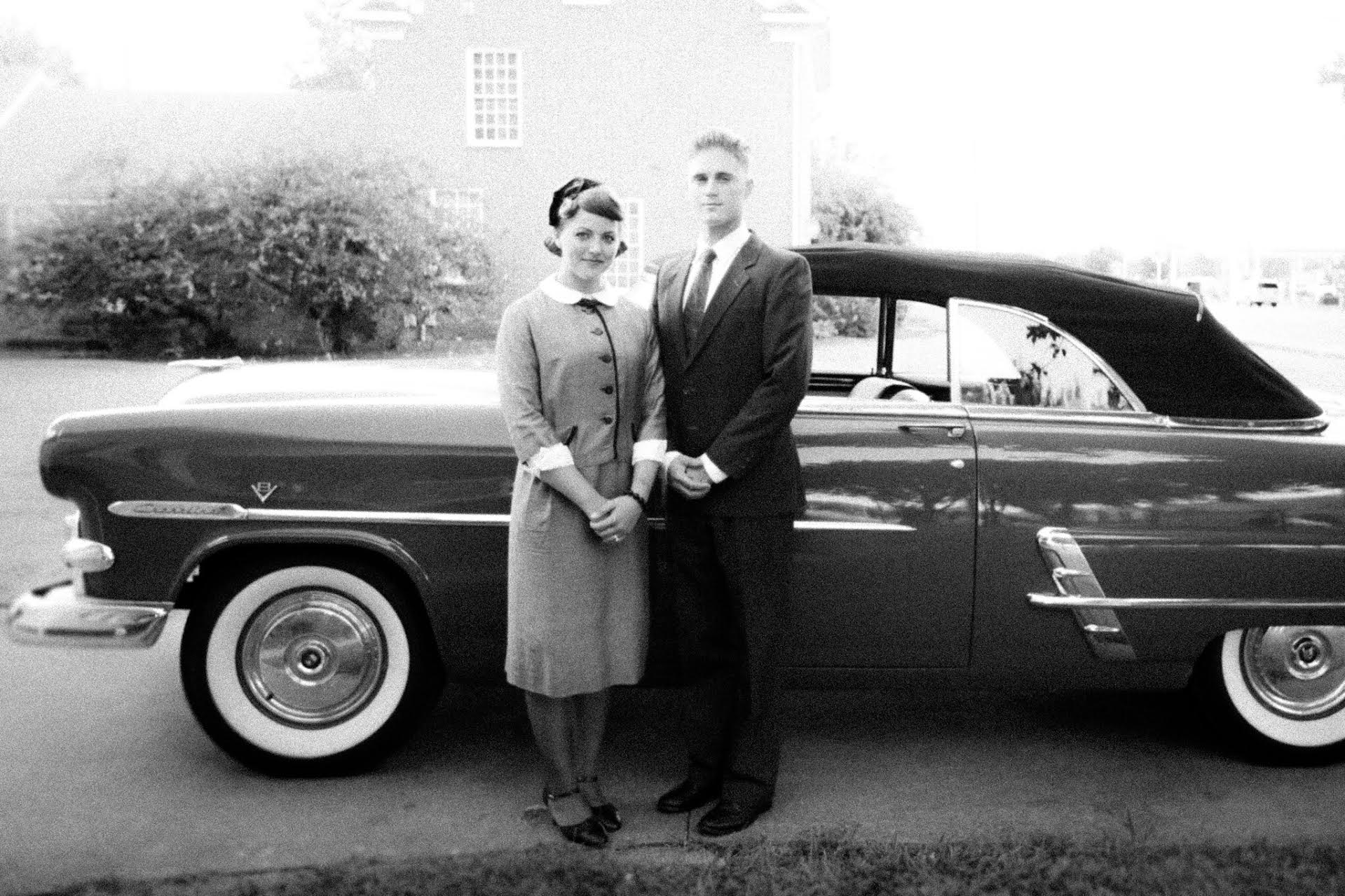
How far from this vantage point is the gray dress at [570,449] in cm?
350

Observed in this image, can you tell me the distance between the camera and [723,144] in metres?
3.56

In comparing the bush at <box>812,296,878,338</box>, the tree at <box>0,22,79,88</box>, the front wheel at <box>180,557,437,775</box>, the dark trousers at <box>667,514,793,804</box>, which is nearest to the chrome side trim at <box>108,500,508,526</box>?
the front wheel at <box>180,557,437,775</box>

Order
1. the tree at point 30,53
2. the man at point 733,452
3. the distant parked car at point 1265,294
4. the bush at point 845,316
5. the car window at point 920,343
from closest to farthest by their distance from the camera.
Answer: the man at point 733,452
the car window at point 920,343
the bush at point 845,316
the tree at point 30,53
the distant parked car at point 1265,294

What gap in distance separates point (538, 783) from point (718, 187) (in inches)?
74.2

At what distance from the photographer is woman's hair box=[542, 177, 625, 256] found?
348 centimetres

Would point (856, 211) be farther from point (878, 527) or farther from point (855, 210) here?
point (878, 527)

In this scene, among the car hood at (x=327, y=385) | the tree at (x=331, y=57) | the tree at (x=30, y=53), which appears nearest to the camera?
the car hood at (x=327, y=385)

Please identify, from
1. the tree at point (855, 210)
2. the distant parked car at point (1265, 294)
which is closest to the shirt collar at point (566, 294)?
the tree at point (855, 210)

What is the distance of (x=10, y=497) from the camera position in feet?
31.3

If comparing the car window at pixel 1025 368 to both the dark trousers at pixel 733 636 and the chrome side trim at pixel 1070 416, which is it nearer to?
the chrome side trim at pixel 1070 416

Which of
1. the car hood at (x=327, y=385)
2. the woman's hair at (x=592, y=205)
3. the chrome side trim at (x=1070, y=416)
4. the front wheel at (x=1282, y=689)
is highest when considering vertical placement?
the woman's hair at (x=592, y=205)

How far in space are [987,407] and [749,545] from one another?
0.99 meters

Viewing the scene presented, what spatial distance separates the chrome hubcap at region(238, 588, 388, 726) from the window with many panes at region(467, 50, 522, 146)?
79.0ft

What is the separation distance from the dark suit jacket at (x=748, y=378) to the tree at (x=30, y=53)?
5222 cm
